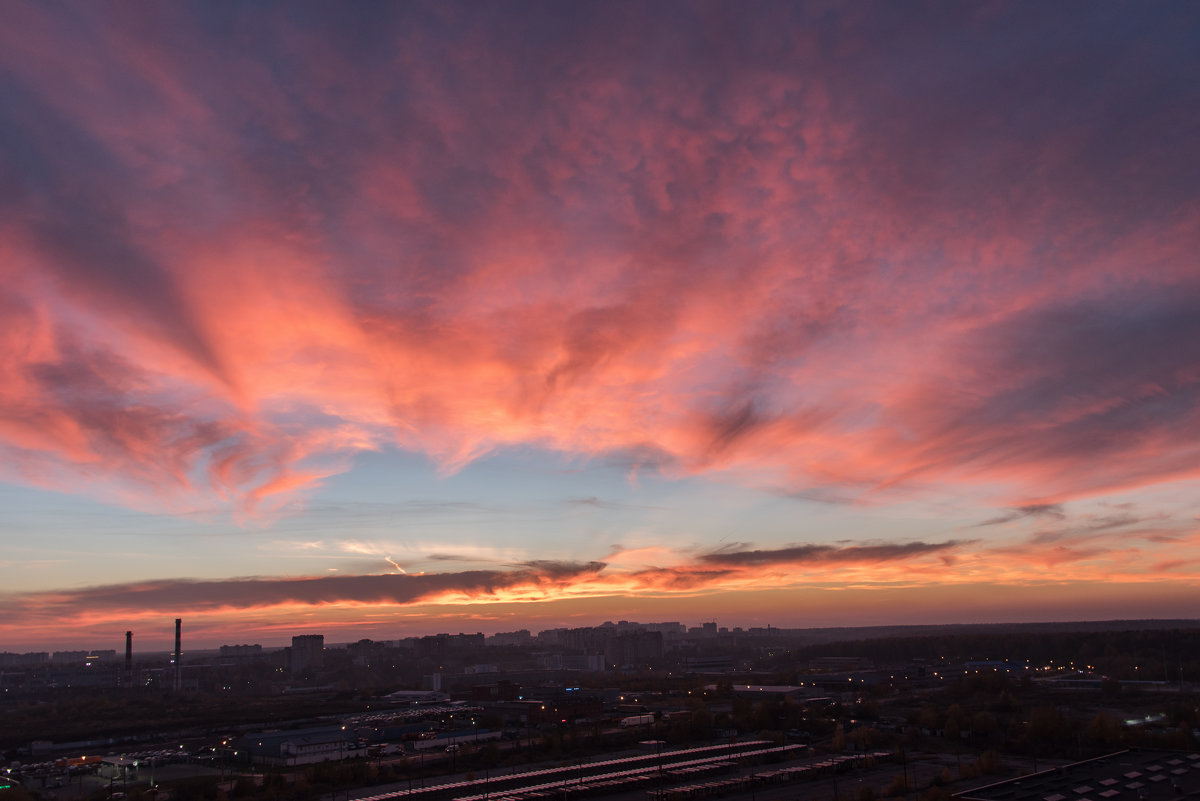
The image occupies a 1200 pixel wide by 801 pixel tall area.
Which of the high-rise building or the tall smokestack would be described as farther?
the high-rise building

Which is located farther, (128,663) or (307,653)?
(307,653)

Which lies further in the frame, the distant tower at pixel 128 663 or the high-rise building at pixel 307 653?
the high-rise building at pixel 307 653

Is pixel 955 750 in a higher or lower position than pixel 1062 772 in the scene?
lower

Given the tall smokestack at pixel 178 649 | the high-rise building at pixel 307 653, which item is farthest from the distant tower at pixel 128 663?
the high-rise building at pixel 307 653

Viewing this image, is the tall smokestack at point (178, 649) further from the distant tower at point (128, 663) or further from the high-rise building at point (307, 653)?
the high-rise building at point (307, 653)

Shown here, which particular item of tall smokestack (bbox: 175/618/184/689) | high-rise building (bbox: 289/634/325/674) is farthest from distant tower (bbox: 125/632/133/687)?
high-rise building (bbox: 289/634/325/674)

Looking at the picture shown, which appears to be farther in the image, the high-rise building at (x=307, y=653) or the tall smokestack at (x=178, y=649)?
the high-rise building at (x=307, y=653)

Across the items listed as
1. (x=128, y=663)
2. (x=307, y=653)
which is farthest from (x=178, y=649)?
(x=307, y=653)

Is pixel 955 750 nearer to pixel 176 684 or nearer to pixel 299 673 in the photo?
pixel 176 684

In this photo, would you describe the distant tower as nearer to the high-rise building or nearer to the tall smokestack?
the tall smokestack

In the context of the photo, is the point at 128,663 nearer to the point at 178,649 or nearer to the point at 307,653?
the point at 178,649

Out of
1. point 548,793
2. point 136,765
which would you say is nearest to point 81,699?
point 136,765
